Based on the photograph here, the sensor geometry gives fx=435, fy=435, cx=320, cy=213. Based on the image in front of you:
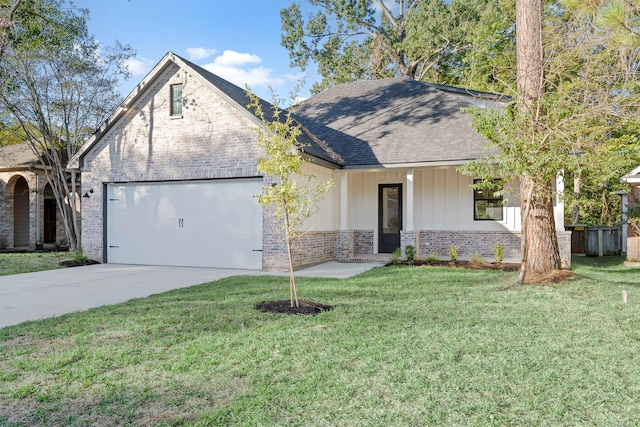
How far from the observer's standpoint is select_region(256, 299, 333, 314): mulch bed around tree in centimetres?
598

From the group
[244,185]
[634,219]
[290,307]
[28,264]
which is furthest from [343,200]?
[28,264]

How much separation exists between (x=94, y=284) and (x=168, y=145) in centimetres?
461

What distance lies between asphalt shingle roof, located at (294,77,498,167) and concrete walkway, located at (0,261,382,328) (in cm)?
338

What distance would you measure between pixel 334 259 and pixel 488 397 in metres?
9.79

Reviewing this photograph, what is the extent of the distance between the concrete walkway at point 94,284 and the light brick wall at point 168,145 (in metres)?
1.88

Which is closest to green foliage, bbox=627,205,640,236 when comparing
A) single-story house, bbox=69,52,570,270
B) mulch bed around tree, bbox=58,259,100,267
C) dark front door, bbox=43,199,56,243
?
single-story house, bbox=69,52,570,270

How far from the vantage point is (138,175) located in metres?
12.5

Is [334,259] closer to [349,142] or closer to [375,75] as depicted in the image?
[349,142]

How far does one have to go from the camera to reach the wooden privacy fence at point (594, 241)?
51.1ft

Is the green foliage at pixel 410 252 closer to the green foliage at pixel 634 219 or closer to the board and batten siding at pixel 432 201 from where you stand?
the board and batten siding at pixel 432 201

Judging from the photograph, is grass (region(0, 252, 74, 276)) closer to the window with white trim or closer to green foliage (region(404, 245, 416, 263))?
the window with white trim

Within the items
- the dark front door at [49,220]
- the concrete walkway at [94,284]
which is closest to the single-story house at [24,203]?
the dark front door at [49,220]

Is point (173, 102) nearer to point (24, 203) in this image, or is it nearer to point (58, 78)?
point (58, 78)

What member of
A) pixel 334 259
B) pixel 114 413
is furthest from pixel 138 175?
pixel 114 413
